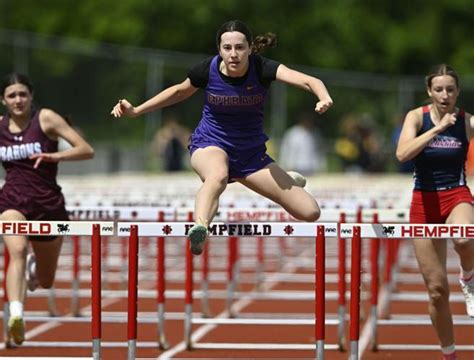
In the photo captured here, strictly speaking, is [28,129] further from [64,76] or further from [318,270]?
[64,76]

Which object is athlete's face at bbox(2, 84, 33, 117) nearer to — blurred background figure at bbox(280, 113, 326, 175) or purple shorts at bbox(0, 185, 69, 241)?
purple shorts at bbox(0, 185, 69, 241)

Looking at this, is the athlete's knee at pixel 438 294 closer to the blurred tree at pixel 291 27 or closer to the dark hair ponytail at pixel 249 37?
the dark hair ponytail at pixel 249 37

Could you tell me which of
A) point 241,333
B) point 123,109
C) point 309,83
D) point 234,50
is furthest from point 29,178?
point 241,333

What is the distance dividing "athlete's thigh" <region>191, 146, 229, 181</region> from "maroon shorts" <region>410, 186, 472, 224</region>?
1554 mm

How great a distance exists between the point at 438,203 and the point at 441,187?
0.39 ft

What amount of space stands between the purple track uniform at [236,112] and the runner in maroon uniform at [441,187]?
42.2 inches

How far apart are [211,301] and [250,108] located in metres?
7.21

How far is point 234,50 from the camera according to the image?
9.12m

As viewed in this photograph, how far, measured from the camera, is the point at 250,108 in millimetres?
9336

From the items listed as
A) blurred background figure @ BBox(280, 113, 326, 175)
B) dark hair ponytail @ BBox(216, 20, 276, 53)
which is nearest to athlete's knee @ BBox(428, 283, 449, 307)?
dark hair ponytail @ BBox(216, 20, 276, 53)

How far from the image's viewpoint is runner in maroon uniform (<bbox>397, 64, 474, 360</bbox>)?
32.1ft

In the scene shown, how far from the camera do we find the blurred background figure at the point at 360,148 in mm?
29188

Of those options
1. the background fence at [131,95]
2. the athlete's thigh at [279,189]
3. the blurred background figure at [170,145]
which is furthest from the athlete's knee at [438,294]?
the blurred background figure at [170,145]

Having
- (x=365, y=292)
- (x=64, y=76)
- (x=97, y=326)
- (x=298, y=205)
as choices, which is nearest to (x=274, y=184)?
(x=298, y=205)
